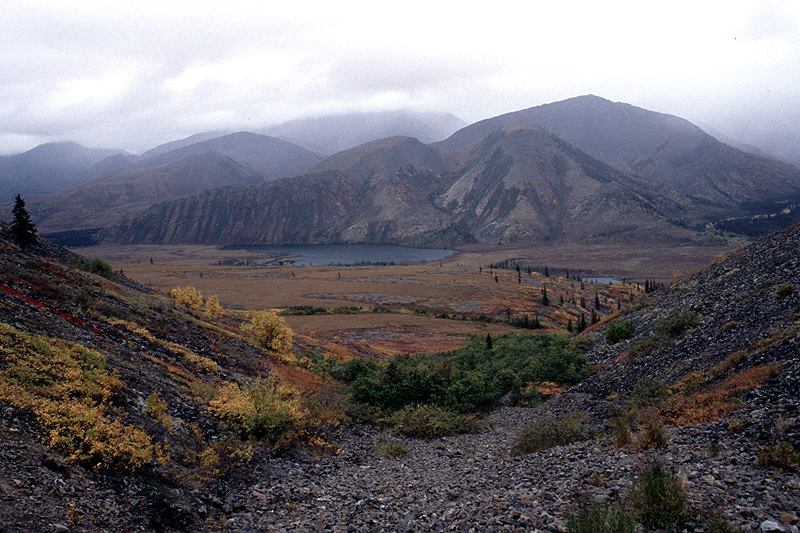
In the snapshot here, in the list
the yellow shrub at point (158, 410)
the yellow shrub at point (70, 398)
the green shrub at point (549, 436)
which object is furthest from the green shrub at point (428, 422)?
the yellow shrub at point (70, 398)

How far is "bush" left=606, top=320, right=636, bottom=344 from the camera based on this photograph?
2300 cm

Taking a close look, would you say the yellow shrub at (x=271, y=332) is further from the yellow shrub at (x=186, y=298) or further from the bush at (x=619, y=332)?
the bush at (x=619, y=332)

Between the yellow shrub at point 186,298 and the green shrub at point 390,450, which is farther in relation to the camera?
the yellow shrub at point 186,298

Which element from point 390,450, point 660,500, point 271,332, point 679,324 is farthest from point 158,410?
point 679,324

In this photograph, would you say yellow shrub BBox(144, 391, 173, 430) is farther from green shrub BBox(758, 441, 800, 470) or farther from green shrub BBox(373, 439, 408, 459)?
green shrub BBox(758, 441, 800, 470)

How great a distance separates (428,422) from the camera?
14117 mm

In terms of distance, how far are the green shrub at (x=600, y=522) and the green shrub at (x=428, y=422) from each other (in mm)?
7870

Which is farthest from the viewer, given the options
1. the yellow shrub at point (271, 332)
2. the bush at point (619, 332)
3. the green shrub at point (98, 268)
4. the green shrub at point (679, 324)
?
the green shrub at point (98, 268)

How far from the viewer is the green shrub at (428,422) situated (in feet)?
45.3

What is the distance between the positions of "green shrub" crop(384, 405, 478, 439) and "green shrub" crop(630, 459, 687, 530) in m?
7.77

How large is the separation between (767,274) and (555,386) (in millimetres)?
10779

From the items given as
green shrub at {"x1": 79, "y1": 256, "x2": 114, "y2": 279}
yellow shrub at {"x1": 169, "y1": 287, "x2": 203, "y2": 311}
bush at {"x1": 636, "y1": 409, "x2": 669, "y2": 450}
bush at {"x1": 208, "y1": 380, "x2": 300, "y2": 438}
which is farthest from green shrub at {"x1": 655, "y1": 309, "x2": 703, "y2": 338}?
green shrub at {"x1": 79, "y1": 256, "x2": 114, "y2": 279}

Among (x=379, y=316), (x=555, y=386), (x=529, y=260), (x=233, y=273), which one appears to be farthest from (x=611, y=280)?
(x=555, y=386)

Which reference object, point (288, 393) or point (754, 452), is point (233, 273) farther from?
point (754, 452)
